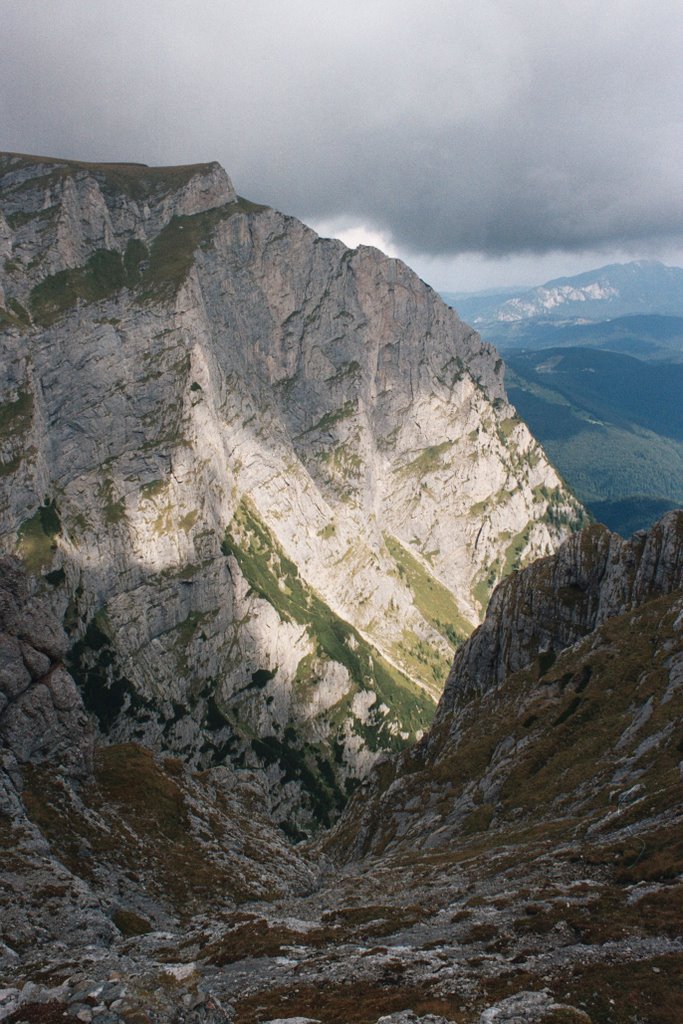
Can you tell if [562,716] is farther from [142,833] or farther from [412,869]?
[142,833]

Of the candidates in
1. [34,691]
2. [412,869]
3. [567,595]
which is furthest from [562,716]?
[34,691]

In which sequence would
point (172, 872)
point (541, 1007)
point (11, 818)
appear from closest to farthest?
point (541, 1007), point (11, 818), point (172, 872)

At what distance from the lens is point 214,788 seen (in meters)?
103

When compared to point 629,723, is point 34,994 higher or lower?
higher

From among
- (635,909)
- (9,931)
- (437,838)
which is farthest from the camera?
(437,838)

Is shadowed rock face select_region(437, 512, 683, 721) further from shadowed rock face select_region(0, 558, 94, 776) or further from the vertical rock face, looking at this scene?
shadowed rock face select_region(0, 558, 94, 776)

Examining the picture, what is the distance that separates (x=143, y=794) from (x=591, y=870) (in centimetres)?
5670

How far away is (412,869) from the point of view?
7219 cm

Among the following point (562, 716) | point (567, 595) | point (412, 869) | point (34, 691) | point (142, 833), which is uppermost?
point (34, 691)

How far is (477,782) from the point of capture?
325ft

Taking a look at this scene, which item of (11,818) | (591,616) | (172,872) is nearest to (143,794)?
(172,872)

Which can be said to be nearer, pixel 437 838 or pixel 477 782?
pixel 437 838

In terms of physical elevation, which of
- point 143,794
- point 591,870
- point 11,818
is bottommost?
point 591,870

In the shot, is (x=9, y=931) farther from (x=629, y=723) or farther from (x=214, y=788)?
(x=629, y=723)
